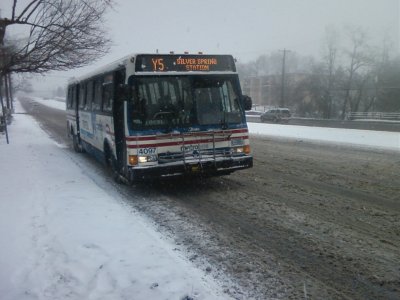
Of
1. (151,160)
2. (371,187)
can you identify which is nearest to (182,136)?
(151,160)

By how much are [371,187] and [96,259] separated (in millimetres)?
6890

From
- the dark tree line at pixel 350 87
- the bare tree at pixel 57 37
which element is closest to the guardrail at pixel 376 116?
the dark tree line at pixel 350 87

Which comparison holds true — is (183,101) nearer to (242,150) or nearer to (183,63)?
(183,63)

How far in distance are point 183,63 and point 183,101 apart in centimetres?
89

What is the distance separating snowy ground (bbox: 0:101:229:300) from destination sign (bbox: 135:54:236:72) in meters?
2.99

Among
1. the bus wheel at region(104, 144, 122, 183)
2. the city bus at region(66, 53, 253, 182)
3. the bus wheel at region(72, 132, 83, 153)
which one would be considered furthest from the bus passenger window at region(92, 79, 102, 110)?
the bus wheel at region(72, 132, 83, 153)

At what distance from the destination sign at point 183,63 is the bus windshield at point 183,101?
0.19 meters

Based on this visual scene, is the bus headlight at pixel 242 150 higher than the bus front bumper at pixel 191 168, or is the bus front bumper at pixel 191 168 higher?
the bus headlight at pixel 242 150

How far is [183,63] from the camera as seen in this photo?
9.12m

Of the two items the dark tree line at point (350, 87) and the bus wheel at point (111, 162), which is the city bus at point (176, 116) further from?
the dark tree line at point (350, 87)

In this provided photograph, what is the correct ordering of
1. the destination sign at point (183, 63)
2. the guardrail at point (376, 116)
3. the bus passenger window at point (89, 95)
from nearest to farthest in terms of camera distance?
the destination sign at point (183, 63)
the bus passenger window at point (89, 95)
the guardrail at point (376, 116)

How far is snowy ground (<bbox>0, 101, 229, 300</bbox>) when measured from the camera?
4.50 metres

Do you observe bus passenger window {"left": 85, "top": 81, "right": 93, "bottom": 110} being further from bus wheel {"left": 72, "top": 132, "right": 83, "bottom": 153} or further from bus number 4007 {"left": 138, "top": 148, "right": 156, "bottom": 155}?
bus number 4007 {"left": 138, "top": 148, "right": 156, "bottom": 155}

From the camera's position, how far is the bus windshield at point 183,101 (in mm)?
8656
